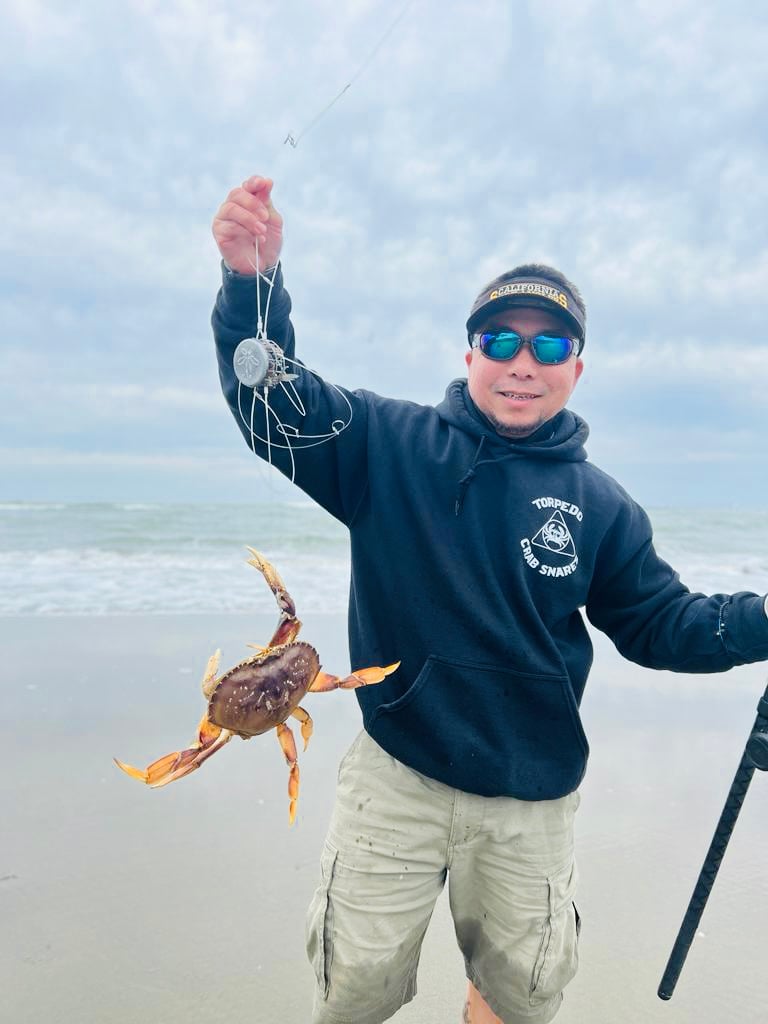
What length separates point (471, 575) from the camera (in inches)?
101

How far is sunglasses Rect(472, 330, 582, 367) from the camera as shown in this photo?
270 cm

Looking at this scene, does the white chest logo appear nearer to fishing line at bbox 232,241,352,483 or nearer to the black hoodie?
the black hoodie

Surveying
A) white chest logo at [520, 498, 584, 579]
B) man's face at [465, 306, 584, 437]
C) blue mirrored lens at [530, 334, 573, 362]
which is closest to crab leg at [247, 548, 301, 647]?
white chest logo at [520, 498, 584, 579]

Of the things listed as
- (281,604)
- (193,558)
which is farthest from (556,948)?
(193,558)

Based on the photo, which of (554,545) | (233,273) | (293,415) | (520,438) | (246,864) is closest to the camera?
(233,273)

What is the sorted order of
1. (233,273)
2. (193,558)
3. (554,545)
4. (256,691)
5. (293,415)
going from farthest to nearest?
(193,558), (554,545), (293,415), (233,273), (256,691)

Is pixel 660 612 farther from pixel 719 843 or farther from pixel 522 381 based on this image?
pixel 522 381

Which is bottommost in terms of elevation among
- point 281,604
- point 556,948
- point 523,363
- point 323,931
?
point 323,931

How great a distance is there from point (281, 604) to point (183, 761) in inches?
22.1

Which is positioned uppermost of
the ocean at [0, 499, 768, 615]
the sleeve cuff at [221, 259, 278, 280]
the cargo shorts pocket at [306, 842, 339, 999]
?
the sleeve cuff at [221, 259, 278, 280]

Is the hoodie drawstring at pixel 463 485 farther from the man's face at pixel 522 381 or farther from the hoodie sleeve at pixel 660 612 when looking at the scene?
the hoodie sleeve at pixel 660 612

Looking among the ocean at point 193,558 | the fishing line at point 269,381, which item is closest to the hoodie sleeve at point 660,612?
the ocean at point 193,558

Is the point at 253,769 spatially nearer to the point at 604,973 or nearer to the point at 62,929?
the point at 62,929

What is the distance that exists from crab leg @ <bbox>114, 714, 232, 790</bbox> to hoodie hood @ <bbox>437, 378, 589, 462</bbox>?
137 cm
